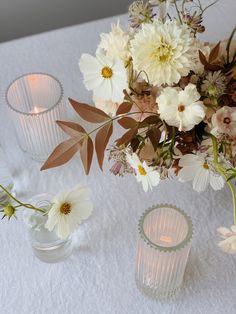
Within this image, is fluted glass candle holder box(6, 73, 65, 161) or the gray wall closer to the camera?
fluted glass candle holder box(6, 73, 65, 161)

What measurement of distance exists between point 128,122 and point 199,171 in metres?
0.11

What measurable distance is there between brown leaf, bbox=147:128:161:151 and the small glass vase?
198mm

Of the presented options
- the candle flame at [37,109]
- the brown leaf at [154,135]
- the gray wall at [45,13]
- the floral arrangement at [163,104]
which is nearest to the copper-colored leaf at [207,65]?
the floral arrangement at [163,104]

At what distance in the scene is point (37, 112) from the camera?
0.81 meters

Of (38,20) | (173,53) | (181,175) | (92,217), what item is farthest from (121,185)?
(38,20)

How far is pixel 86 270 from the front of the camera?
27.9 inches

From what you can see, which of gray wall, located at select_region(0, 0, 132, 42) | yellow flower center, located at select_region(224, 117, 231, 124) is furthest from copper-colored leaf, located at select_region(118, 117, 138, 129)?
gray wall, located at select_region(0, 0, 132, 42)

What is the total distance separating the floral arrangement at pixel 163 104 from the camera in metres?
0.54

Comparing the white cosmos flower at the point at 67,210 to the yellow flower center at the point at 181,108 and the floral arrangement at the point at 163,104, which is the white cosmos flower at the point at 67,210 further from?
the yellow flower center at the point at 181,108

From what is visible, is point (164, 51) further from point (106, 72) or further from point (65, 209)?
point (65, 209)

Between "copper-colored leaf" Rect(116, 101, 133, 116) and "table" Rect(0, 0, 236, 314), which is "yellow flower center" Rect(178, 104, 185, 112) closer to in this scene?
"copper-colored leaf" Rect(116, 101, 133, 116)

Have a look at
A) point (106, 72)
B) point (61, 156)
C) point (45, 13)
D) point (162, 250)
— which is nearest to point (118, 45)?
point (106, 72)

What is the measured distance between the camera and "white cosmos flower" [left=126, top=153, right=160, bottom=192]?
1.82 feet

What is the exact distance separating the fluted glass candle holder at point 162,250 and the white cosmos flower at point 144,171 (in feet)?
0.26
